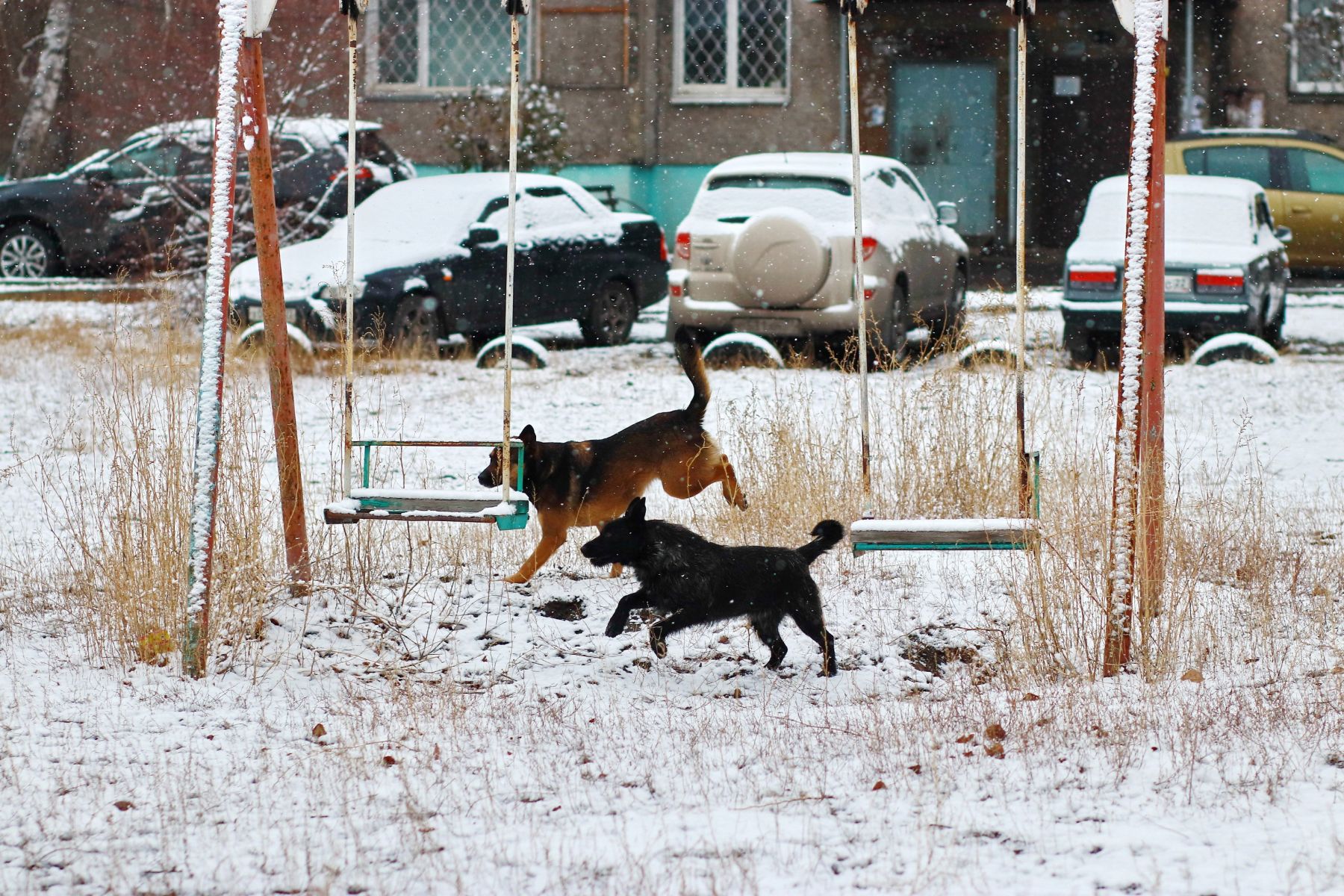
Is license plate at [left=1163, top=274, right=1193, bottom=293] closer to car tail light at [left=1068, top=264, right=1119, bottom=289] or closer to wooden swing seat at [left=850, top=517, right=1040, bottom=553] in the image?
car tail light at [left=1068, top=264, right=1119, bottom=289]

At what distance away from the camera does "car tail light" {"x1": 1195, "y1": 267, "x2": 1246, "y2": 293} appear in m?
12.3

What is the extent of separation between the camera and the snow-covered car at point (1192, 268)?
40.5 ft

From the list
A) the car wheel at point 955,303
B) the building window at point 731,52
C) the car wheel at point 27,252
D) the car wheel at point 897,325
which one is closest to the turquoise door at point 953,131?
the building window at point 731,52

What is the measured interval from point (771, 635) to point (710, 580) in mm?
348

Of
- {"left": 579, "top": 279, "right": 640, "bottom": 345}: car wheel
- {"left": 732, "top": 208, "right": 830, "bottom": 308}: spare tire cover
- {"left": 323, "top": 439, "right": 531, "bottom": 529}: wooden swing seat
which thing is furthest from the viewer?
{"left": 579, "top": 279, "right": 640, "bottom": 345}: car wheel

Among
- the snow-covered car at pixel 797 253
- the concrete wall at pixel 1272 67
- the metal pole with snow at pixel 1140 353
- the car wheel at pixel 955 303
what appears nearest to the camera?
the metal pole with snow at pixel 1140 353

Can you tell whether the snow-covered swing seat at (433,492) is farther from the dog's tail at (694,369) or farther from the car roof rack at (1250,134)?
the car roof rack at (1250,134)

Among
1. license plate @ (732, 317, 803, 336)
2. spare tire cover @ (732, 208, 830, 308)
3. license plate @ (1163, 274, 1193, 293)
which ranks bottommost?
license plate @ (732, 317, 803, 336)

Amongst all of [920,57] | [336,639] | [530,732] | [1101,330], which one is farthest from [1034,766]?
[920,57]

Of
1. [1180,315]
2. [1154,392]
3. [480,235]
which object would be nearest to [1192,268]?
[1180,315]

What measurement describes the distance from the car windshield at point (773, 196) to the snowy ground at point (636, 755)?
575 centimetres

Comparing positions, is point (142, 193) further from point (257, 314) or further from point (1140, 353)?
point (1140, 353)

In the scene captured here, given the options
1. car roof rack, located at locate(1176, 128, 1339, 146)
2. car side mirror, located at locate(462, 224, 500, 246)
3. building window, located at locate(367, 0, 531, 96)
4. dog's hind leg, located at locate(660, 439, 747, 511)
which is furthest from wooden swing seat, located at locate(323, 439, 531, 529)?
building window, located at locate(367, 0, 531, 96)

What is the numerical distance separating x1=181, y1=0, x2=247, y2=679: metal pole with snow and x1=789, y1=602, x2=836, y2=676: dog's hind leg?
2045 mm
